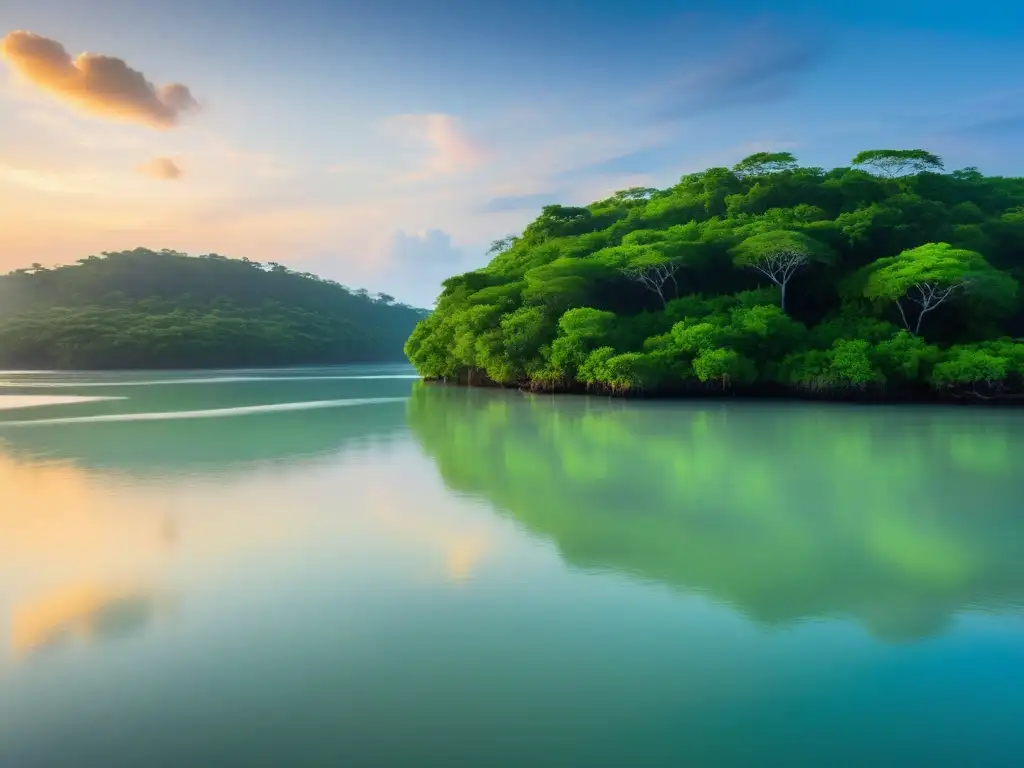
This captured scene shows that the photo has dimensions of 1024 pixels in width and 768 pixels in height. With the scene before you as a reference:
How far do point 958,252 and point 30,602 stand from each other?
1045 inches

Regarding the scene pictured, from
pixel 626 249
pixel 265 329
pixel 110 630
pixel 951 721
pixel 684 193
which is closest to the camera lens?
pixel 951 721

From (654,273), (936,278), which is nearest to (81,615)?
(936,278)

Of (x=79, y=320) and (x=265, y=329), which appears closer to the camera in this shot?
(x=79, y=320)

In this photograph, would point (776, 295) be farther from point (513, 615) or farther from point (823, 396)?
point (513, 615)

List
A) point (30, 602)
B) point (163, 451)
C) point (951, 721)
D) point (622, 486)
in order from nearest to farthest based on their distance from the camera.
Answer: point (951, 721)
point (30, 602)
point (622, 486)
point (163, 451)

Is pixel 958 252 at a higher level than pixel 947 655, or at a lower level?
higher

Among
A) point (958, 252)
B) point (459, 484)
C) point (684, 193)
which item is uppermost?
point (684, 193)

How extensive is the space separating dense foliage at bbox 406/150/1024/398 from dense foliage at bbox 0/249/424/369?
153 ft

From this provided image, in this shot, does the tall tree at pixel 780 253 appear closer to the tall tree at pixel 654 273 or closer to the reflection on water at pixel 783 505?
the tall tree at pixel 654 273

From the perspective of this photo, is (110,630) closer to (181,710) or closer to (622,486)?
(181,710)

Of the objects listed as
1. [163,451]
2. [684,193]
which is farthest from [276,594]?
[684,193]

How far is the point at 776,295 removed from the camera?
26562mm

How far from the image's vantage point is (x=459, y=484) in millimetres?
9391

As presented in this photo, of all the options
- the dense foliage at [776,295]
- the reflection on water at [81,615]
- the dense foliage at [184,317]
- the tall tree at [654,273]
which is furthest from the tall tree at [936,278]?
the dense foliage at [184,317]
